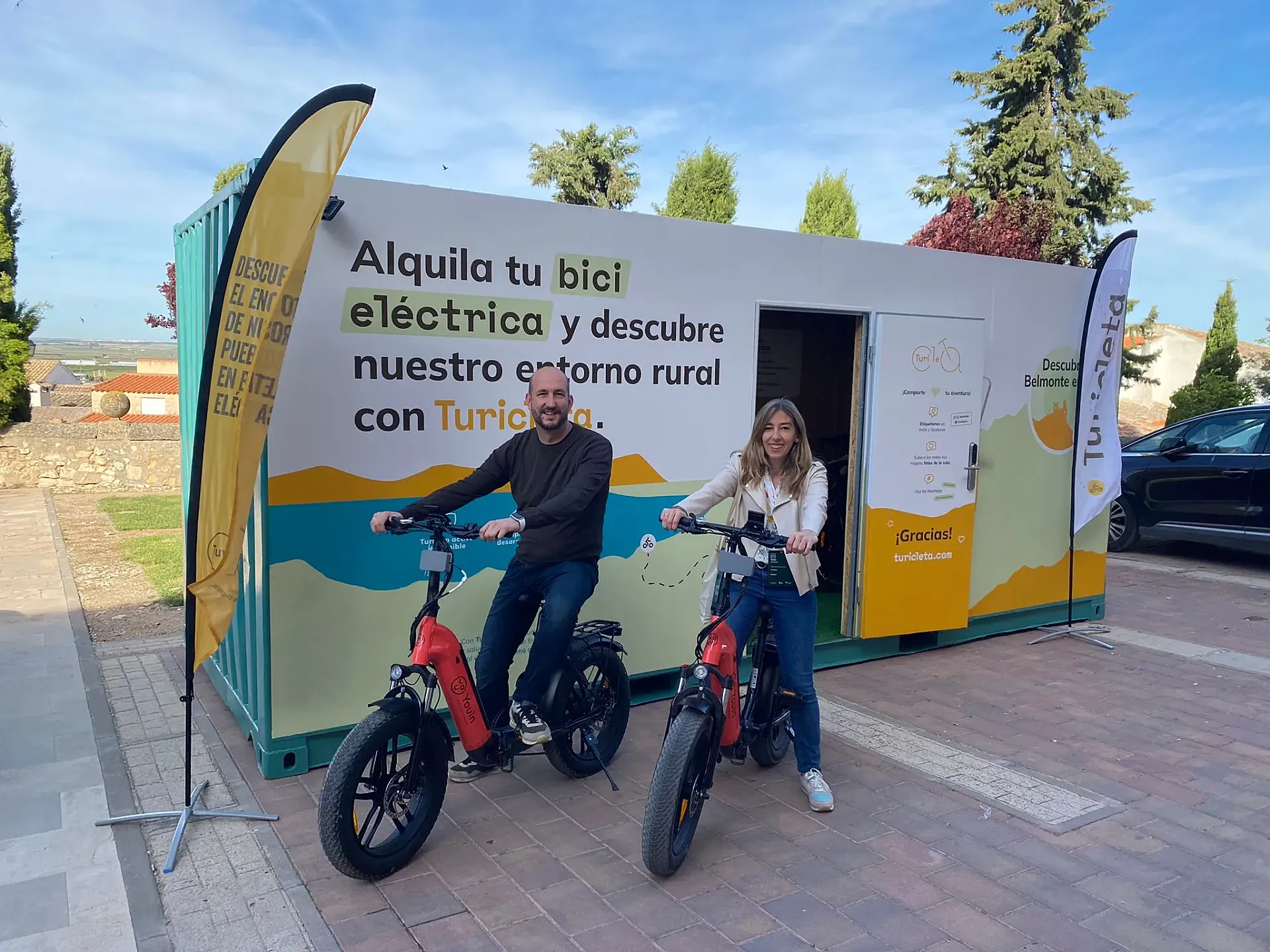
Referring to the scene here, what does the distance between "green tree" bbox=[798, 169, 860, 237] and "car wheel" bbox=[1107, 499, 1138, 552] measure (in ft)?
68.4

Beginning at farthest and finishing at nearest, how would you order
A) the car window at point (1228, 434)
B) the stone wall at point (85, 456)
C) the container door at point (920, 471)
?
1. the stone wall at point (85, 456)
2. the car window at point (1228, 434)
3. the container door at point (920, 471)

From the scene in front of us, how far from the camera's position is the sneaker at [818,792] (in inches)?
153

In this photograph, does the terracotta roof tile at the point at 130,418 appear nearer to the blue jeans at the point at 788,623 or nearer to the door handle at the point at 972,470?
the door handle at the point at 972,470

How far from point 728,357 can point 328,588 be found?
8.45 ft

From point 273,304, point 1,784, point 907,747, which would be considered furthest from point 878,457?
point 1,784

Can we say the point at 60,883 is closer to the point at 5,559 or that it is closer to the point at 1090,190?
the point at 5,559

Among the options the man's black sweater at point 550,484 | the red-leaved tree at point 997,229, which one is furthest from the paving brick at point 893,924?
the red-leaved tree at point 997,229

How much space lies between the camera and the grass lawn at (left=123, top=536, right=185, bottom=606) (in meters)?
7.72

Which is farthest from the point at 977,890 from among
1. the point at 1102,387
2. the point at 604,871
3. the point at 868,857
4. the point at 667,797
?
the point at 1102,387

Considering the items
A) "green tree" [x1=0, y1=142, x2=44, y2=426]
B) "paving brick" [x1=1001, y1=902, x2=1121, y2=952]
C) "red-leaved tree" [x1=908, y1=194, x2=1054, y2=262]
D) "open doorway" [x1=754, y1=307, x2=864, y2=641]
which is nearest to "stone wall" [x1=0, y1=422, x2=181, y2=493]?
"green tree" [x1=0, y1=142, x2=44, y2=426]

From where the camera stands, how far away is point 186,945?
286 centimetres

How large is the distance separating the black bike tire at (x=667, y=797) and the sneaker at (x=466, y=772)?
1043 millimetres

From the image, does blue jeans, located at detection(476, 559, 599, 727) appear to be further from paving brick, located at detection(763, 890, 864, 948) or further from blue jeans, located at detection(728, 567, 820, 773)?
paving brick, located at detection(763, 890, 864, 948)

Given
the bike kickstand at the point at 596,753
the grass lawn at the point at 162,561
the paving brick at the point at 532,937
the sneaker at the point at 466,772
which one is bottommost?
the grass lawn at the point at 162,561
